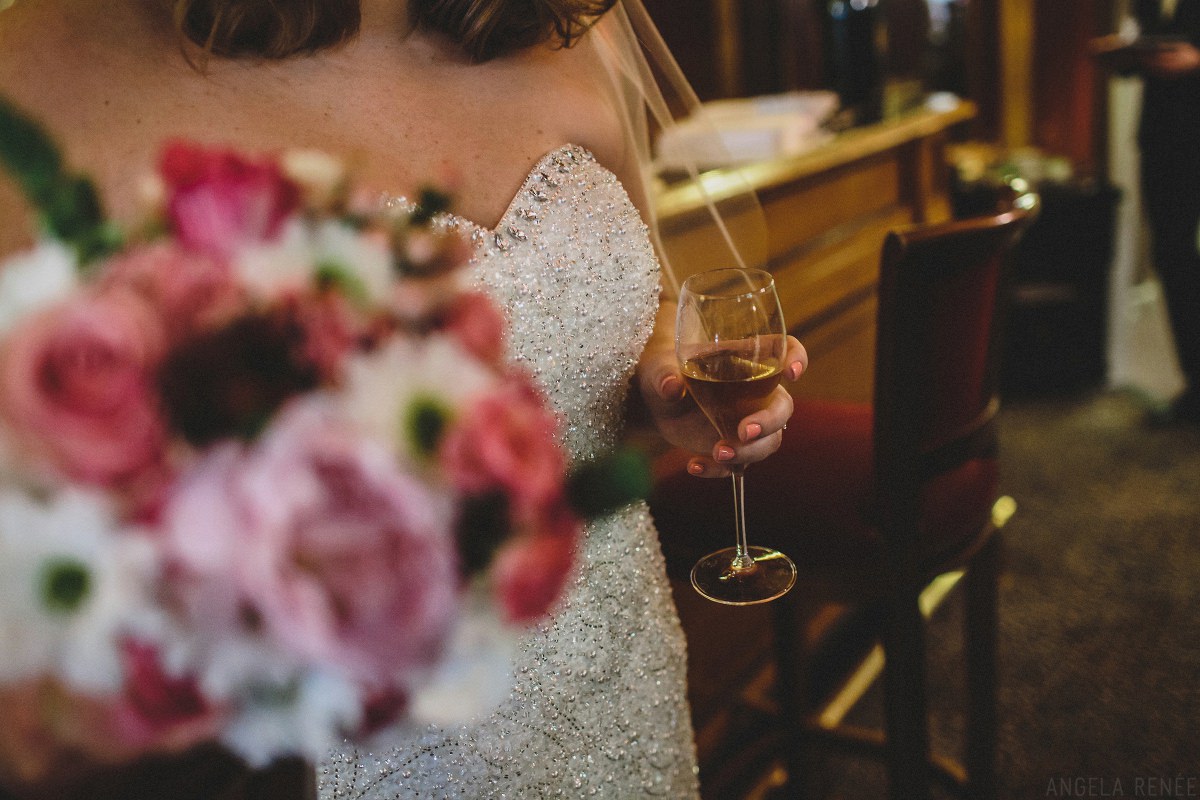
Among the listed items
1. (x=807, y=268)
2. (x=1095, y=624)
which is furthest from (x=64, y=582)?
(x=1095, y=624)

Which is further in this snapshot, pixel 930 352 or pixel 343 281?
pixel 930 352

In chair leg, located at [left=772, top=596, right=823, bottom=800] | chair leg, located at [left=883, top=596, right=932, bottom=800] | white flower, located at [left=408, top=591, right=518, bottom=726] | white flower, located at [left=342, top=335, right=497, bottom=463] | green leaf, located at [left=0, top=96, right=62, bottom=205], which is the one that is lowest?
chair leg, located at [left=772, top=596, right=823, bottom=800]

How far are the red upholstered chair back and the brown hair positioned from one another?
0.61m

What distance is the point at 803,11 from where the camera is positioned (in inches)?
189

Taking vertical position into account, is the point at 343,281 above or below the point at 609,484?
above

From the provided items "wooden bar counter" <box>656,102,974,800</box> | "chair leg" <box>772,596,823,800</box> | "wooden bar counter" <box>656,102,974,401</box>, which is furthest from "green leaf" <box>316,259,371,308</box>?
"wooden bar counter" <box>656,102,974,401</box>

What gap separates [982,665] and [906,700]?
14.1 inches

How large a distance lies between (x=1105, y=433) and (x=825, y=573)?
3.27m

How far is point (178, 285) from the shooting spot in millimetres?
448

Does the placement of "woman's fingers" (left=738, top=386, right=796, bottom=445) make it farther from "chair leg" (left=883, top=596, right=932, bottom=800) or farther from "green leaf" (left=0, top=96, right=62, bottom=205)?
"green leaf" (left=0, top=96, right=62, bottom=205)

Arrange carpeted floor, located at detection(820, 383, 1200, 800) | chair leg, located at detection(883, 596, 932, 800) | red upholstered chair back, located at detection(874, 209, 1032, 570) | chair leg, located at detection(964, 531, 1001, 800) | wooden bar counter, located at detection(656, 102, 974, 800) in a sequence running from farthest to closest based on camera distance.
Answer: carpeted floor, located at detection(820, 383, 1200, 800), wooden bar counter, located at detection(656, 102, 974, 800), chair leg, located at detection(964, 531, 1001, 800), chair leg, located at detection(883, 596, 932, 800), red upholstered chair back, located at detection(874, 209, 1032, 570)

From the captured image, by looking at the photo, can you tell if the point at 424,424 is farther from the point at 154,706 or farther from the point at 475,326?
the point at 154,706

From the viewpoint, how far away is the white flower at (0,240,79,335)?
0.44m

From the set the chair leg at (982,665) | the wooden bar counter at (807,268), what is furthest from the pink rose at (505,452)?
the chair leg at (982,665)
